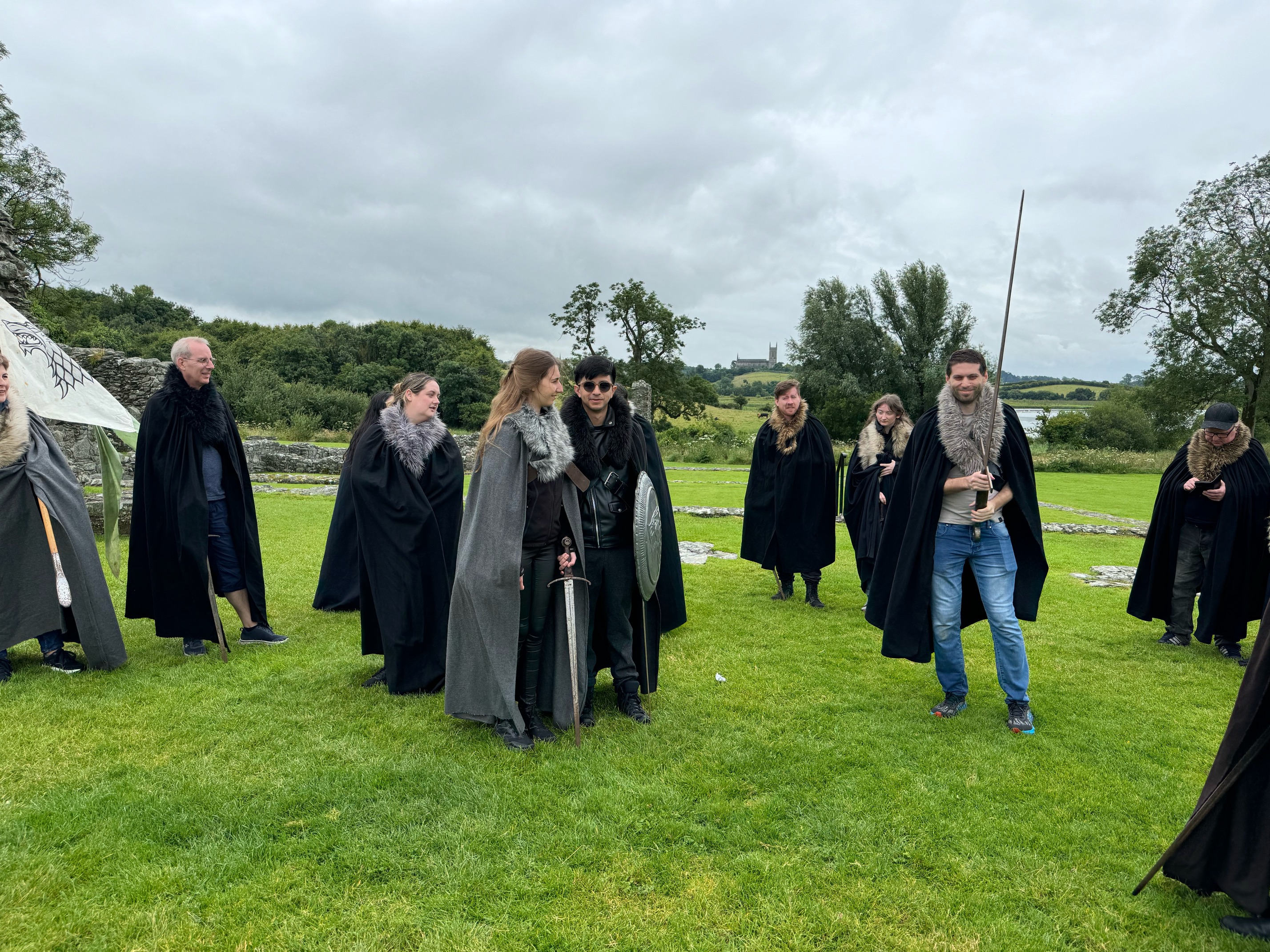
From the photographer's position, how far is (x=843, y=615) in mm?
7633

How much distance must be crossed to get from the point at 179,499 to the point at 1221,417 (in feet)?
28.9

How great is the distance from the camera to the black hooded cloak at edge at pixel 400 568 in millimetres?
5023

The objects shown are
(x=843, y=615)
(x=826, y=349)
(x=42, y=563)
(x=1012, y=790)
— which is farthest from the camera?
(x=826, y=349)

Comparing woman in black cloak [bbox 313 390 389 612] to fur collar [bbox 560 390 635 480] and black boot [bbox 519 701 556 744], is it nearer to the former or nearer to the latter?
black boot [bbox 519 701 556 744]

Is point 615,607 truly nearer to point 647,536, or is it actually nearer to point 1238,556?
point 647,536

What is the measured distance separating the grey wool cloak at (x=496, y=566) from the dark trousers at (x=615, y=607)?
1.07 ft

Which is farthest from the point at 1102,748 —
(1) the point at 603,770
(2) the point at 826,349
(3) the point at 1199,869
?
(2) the point at 826,349

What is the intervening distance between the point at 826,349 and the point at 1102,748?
42.5m

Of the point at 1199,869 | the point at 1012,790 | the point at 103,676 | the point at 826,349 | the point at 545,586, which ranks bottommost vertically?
the point at 103,676

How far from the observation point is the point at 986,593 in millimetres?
Answer: 4477

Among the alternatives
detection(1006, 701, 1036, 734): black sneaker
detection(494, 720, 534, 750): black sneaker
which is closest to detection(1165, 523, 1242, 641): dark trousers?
detection(1006, 701, 1036, 734): black sneaker

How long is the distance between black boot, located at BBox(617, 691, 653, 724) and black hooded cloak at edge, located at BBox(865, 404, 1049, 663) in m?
1.63

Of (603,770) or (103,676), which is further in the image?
(103,676)

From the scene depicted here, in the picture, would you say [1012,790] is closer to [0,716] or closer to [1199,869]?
[1199,869]
